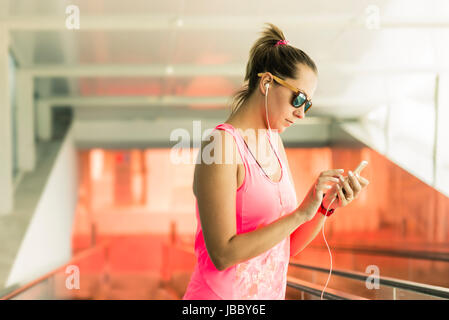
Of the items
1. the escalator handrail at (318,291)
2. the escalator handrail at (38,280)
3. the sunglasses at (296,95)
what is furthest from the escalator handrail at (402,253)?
the sunglasses at (296,95)

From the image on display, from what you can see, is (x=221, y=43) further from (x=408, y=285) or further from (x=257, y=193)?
(x=257, y=193)

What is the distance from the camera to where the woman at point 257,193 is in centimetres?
121

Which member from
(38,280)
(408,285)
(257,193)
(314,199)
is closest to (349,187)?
(314,199)

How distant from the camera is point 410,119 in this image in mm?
10719

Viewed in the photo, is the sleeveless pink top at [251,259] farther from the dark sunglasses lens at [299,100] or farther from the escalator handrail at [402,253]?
the escalator handrail at [402,253]

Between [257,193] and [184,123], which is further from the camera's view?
[184,123]

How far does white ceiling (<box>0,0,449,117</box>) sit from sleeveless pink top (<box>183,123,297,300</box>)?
542cm

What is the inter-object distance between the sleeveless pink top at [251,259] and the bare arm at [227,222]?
6cm

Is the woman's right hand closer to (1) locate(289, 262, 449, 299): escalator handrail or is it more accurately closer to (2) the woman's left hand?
(2) the woman's left hand

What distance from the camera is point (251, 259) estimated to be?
4.23 feet

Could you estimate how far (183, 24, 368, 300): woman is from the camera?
1.21m

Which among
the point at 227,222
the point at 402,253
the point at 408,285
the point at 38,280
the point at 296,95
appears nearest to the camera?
the point at 227,222

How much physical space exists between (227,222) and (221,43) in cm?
743
